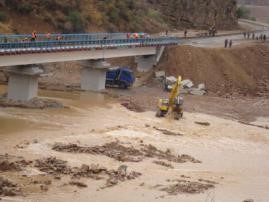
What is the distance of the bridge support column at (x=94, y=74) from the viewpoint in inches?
1983

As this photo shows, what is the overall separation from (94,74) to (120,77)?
3246 millimetres

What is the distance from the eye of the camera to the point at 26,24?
6362 centimetres

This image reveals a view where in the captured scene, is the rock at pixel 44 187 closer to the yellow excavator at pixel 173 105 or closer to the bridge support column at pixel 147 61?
the yellow excavator at pixel 173 105

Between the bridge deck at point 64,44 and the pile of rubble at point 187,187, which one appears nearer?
the pile of rubble at point 187,187

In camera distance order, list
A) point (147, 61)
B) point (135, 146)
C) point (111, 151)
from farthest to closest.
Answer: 1. point (147, 61)
2. point (135, 146)
3. point (111, 151)

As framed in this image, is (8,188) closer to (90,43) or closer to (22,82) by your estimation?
(22,82)

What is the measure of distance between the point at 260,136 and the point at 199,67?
19.5 m

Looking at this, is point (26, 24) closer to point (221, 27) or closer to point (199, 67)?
point (199, 67)

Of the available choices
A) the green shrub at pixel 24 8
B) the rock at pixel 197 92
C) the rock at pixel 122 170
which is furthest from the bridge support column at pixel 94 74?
the rock at pixel 122 170

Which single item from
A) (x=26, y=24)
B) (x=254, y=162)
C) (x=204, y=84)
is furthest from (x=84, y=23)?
(x=254, y=162)

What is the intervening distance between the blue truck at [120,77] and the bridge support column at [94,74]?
214cm

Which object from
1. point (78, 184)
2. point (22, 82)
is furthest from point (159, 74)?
point (78, 184)

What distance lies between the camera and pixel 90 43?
48094 mm

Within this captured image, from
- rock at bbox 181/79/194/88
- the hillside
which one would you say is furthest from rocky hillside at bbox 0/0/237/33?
rock at bbox 181/79/194/88
